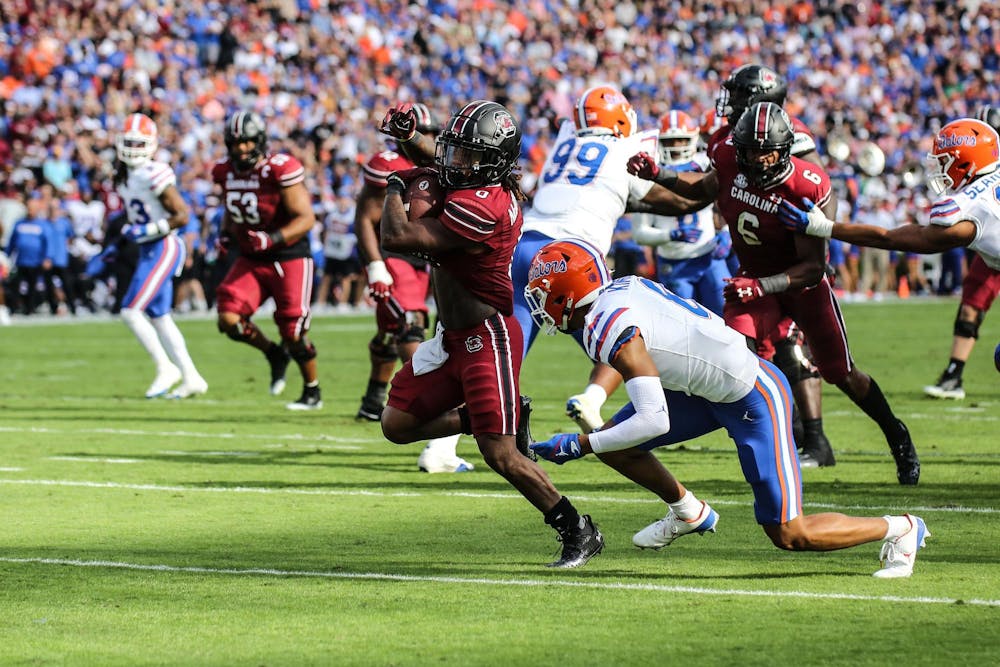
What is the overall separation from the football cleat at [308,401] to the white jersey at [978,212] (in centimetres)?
579

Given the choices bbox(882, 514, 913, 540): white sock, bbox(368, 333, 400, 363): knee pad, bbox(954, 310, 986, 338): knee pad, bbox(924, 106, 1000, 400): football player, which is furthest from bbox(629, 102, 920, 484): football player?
bbox(954, 310, 986, 338): knee pad

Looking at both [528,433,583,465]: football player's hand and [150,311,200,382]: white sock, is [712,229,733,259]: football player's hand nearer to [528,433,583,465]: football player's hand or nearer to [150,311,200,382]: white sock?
[150,311,200,382]: white sock

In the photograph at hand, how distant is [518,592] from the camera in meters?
5.55

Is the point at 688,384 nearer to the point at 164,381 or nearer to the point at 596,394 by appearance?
the point at 596,394

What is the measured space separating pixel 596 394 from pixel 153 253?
666cm

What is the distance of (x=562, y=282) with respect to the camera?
5691 mm

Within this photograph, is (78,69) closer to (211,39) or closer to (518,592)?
(211,39)

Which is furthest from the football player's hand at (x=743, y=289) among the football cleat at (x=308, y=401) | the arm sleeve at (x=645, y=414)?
the football cleat at (x=308, y=401)

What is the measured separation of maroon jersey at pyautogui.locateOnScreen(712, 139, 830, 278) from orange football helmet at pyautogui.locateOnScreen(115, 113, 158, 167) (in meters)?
6.18

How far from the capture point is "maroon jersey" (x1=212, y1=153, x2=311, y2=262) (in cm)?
1170

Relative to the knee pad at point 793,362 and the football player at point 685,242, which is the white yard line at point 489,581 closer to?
the knee pad at point 793,362

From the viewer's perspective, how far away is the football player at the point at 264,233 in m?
11.6

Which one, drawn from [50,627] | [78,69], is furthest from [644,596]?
[78,69]

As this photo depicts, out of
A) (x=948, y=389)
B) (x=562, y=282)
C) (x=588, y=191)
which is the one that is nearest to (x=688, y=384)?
(x=562, y=282)
